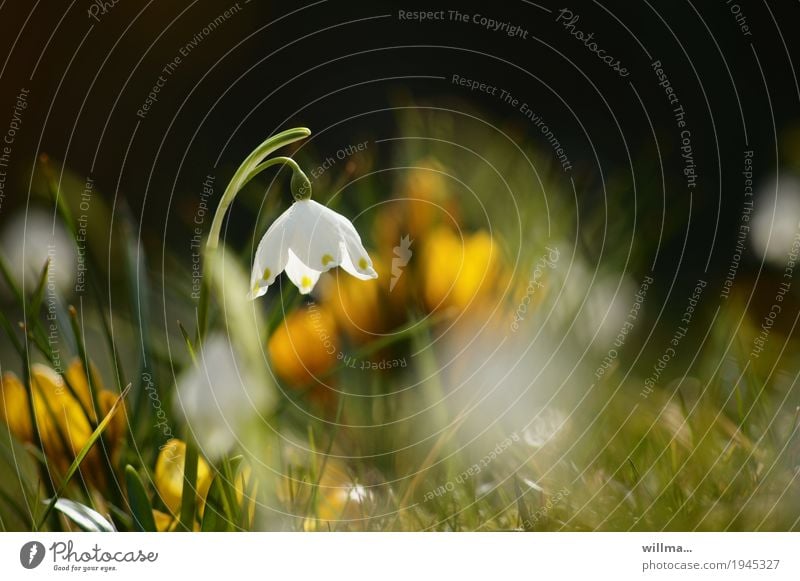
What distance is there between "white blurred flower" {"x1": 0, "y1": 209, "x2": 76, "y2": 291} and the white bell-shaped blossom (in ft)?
0.49

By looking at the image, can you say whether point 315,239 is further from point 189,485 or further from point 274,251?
point 189,485

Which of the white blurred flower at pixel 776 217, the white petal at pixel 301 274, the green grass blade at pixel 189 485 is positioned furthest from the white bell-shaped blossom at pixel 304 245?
the white blurred flower at pixel 776 217

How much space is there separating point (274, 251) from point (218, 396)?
0.41 ft

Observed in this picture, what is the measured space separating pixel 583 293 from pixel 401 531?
22cm

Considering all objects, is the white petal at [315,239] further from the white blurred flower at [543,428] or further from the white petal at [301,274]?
the white blurred flower at [543,428]

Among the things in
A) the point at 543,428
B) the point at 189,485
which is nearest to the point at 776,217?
the point at 543,428

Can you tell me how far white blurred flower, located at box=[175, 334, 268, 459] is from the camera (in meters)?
0.59

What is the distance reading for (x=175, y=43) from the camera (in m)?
0.65

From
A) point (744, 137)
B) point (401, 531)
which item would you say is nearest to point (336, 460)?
point (401, 531)

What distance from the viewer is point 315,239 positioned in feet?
1.80

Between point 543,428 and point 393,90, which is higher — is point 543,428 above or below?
below

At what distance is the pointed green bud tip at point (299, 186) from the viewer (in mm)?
558

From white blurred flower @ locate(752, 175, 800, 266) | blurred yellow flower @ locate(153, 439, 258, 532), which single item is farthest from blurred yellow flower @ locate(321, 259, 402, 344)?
white blurred flower @ locate(752, 175, 800, 266)
